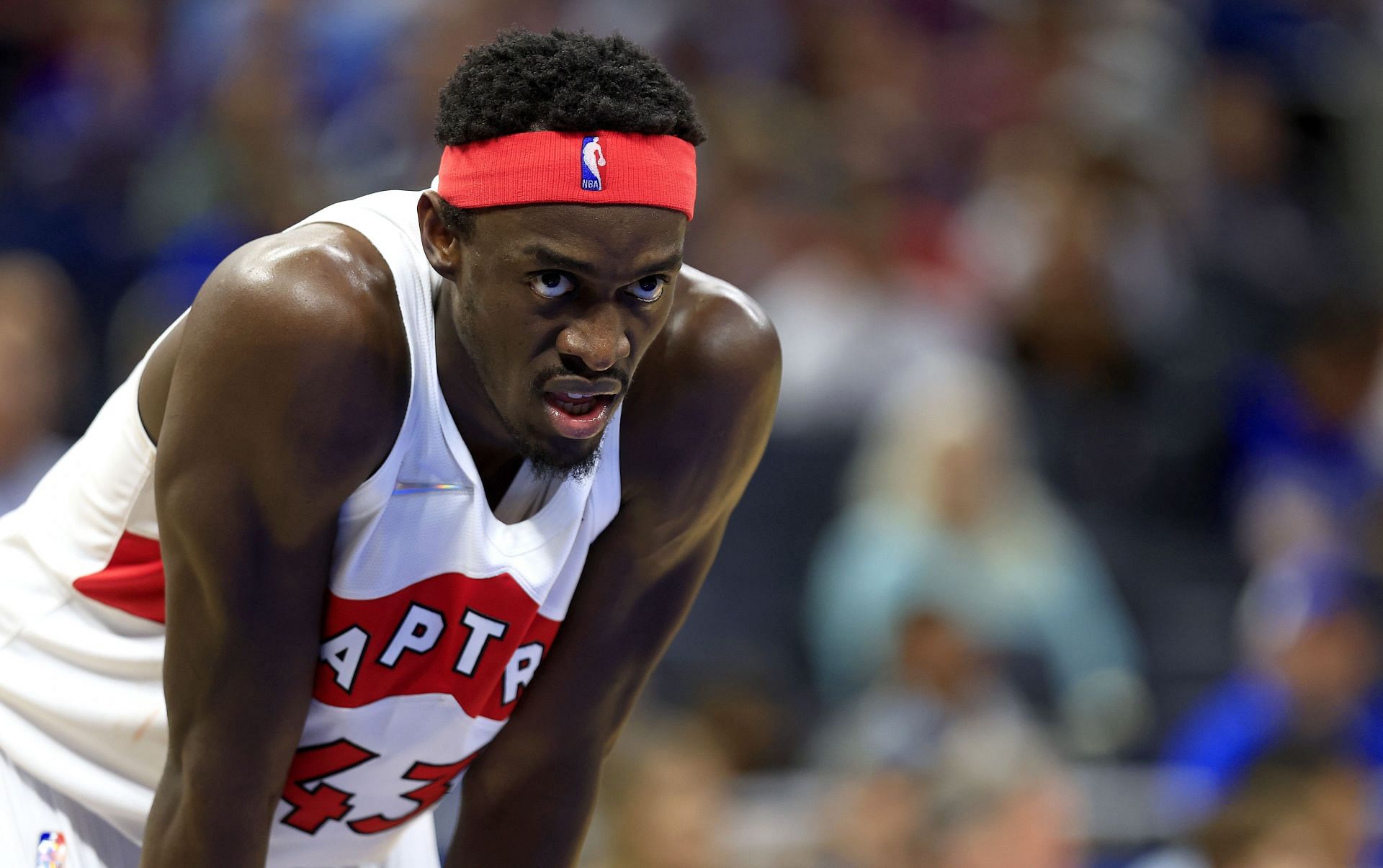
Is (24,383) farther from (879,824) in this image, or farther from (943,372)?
(943,372)

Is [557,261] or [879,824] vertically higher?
[557,261]

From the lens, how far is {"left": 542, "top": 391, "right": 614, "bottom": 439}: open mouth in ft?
7.67

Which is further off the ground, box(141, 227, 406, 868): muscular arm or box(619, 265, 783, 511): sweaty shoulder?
box(619, 265, 783, 511): sweaty shoulder

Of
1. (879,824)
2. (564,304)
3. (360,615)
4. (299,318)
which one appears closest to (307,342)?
(299,318)

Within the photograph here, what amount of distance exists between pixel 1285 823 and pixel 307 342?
11.0 feet

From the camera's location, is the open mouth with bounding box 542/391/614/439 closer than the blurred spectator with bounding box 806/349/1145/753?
Yes

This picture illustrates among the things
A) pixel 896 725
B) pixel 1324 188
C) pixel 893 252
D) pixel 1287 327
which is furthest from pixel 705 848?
pixel 1324 188

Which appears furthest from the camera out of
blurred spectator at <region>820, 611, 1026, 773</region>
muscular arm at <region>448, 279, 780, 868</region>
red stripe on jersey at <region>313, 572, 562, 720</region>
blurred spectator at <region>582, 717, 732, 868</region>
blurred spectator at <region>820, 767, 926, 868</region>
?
blurred spectator at <region>820, 611, 1026, 773</region>

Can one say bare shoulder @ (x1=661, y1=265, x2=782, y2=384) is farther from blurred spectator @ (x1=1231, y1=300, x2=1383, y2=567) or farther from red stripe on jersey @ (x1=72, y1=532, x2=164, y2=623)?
blurred spectator @ (x1=1231, y1=300, x2=1383, y2=567)

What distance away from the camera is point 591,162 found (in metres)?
2.25

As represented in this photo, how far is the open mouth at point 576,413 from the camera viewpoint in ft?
7.67

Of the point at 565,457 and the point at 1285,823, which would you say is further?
the point at 1285,823

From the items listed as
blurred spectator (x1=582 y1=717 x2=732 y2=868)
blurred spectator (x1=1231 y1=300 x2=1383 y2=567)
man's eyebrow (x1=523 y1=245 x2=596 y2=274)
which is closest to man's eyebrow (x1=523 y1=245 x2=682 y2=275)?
man's eyebrow (x1=523 y1=245 x2=596 y2=274)

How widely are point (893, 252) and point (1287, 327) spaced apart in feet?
6.47
